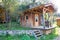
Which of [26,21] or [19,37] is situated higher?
[26,21]

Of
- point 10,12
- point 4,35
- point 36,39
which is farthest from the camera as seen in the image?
point 10,12

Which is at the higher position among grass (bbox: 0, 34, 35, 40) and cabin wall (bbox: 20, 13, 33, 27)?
cabin wall (bbox: 20, 13, 33, 27)

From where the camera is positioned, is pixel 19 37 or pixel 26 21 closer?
pixel 19 37

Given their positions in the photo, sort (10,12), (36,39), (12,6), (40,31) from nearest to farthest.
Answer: (36,39) < (40,31) < (12,6) < (10,12)

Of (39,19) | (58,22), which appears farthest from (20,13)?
(58,22)

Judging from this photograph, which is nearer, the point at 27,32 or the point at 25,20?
the point at 27,32

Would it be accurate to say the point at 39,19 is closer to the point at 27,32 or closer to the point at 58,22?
the point at 27,32

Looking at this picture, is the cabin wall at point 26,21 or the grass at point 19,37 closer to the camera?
the grass at point 19,37

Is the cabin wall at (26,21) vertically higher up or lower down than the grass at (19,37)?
higher up

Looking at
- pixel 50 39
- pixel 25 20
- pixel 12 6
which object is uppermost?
pixel 12 6

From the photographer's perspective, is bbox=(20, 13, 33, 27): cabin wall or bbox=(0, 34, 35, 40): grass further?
bbox=(20, 13, 33, 27): cabin wall

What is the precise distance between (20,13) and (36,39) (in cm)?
804

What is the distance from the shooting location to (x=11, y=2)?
61.3ft

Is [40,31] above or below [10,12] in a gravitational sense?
below
